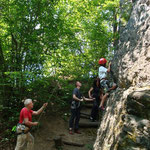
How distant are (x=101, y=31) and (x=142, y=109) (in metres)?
7.39

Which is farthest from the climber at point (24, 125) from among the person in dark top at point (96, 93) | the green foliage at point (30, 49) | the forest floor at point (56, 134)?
the person in dark top at point (96, 93)

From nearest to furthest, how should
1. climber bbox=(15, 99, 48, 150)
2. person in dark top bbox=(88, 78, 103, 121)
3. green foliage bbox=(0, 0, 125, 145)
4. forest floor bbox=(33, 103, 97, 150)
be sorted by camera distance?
1. climber bbox=(15, 99, 48, 150)
2. green foliage bbox=(0, 0, 125, 145)
3. forest floor bbox=(33, 103, 97, 150)
4. person in dark top bbox=(88, 78, 103, 121)

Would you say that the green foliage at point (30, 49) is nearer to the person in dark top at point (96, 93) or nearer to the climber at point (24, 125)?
the climber at point (24, 125)

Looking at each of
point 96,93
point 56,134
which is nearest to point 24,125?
point 56,134

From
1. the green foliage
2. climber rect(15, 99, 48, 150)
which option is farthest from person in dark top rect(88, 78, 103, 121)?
climber rect(15, 99, 48, 150)

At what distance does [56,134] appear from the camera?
7625 millimetres

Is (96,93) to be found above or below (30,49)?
below

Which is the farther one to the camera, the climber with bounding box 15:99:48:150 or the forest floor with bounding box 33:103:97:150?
the forest floor with bounding box 33:103:97:150

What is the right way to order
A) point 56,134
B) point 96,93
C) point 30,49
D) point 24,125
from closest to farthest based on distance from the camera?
point 24,125 → point 30,49 → point 56,134 → point 96,93

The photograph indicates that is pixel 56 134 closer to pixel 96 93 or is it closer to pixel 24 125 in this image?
pixel 96 93

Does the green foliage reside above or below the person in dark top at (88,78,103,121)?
above

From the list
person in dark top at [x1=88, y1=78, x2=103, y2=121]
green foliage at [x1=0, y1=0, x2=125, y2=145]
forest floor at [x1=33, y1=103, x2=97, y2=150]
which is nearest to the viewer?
green foliage at [x1=0, y1=0, x2=125, y2=145]

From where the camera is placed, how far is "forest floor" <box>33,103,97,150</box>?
21.9ft

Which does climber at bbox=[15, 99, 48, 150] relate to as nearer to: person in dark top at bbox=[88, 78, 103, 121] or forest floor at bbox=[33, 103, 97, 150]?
→ forest floor at bbox=[33, 103, 97, 150]
